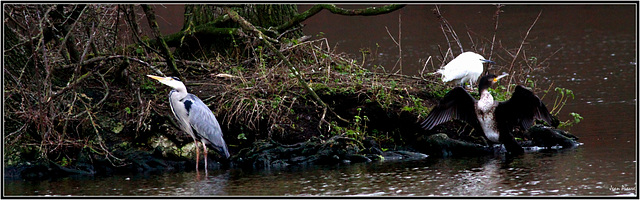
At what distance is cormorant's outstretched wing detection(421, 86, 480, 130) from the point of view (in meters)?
9.12

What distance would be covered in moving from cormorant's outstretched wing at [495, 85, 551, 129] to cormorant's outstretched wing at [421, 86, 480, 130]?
296 millimetres

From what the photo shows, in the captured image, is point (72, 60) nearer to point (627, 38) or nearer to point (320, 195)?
point (320, 195)

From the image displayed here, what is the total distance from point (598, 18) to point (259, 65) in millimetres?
18653

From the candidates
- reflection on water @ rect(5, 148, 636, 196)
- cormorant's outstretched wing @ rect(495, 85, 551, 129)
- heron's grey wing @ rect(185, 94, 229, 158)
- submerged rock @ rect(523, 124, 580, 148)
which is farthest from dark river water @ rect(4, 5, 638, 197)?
cormorant's outstretched wing @ rect(495, 85, 551, 129)

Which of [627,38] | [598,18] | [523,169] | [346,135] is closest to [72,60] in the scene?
[346,135]

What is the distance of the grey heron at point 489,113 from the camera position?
352 inches

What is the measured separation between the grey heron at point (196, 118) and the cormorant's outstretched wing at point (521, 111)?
2.95 meters

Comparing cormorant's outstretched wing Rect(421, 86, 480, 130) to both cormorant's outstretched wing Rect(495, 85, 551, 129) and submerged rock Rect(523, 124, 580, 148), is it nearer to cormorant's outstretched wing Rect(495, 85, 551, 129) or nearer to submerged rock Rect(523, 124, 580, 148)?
cormorant's outstretched wing Rect(495, 85, 551, 129)

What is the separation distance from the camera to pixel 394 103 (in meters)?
9.59

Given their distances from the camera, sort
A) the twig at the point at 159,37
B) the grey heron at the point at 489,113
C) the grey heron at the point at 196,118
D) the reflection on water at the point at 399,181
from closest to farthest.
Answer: the reflection on water at the point at 399,181 < the grey heron at the point at 196,118 < the grey heron at the point at 489,113 < the twig at the point at 159,37

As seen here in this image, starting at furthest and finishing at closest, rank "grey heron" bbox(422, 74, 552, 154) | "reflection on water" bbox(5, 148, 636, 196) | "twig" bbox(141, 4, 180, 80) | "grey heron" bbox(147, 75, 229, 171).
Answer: "twig" bbox(141, 4, 180, 80) < "grey heron" bbox(422, 74, 552, 154) < "grey heron" bbox(147, 75, 229, 171) < "reflection on water" bbox(5, 148, 636, 196)

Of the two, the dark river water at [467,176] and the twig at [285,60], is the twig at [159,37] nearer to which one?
the twig at [285,60]

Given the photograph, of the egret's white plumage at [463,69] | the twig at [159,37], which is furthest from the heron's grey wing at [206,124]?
the egret's white plumage at [463,69]

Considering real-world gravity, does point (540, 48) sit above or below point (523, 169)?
above
